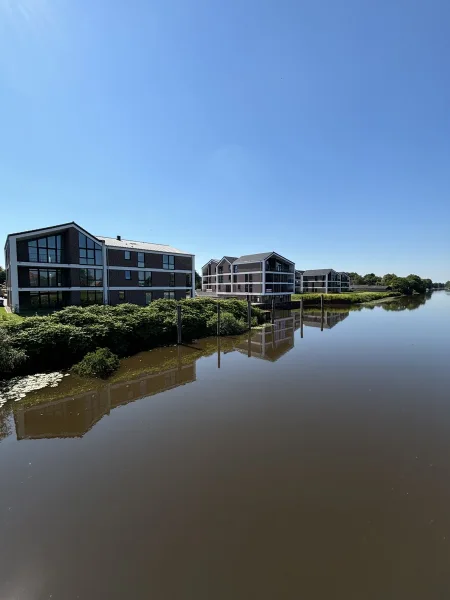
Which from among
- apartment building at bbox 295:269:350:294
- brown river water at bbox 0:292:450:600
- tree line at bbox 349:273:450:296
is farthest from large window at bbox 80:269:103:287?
tree line at bbox 349:273:450:296

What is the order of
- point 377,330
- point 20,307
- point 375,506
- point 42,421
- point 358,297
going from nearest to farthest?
point 375,506 < point 42,421 < point 20,307 < point 377,330 < point 358,297

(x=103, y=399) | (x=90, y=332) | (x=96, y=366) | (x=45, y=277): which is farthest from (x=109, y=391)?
(x=45, y=277)

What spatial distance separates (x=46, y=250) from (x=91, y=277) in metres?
4.26

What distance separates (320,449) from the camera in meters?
7.45

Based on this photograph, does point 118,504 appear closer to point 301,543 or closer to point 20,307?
point 301,543

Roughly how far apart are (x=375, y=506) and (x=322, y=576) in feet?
6.40

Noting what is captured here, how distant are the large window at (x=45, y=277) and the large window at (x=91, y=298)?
223 centimetres

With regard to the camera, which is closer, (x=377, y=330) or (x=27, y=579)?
(x=27, y=579)

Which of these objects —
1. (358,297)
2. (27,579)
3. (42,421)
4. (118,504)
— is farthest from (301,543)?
(358,297)

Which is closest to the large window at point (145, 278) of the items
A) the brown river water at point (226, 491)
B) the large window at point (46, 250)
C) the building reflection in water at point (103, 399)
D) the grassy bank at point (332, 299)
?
the large window at point (46, 250)

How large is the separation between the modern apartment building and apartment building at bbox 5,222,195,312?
17.0 meters

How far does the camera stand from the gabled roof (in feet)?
97.3

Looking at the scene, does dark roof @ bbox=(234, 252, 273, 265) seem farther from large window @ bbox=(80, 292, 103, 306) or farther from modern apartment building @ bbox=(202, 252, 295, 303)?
large window @ bbox=(80, 292, 103, 306)

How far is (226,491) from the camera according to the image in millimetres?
5953
